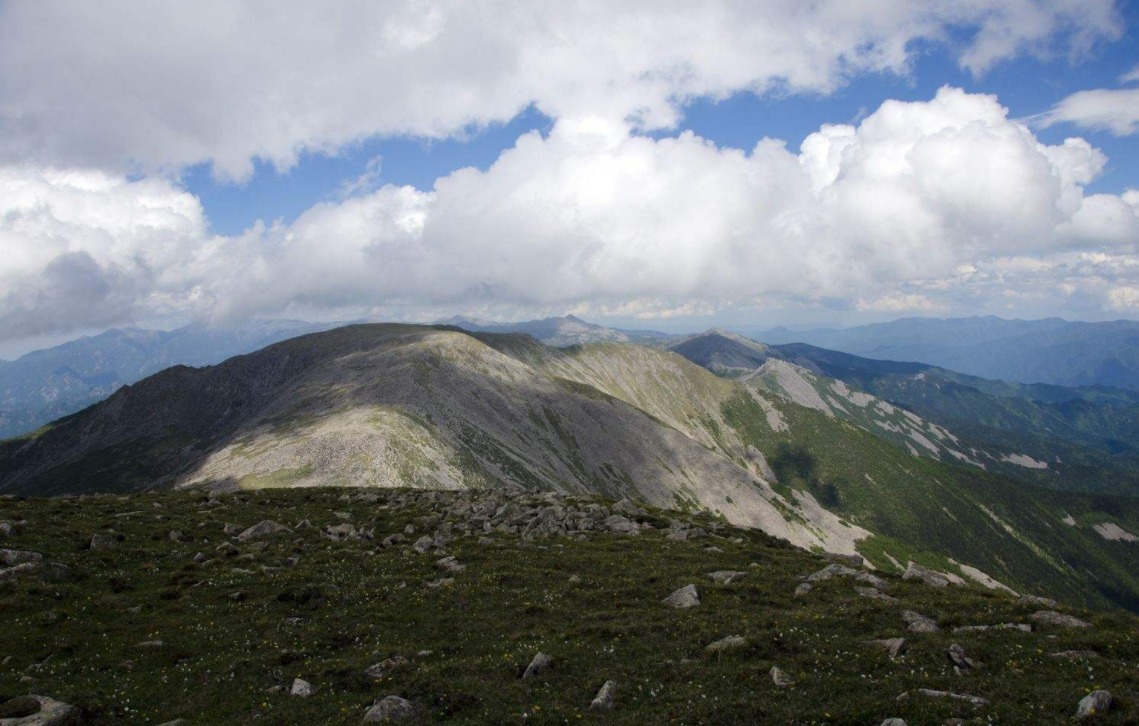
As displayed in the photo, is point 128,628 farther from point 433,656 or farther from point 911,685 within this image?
point 911,685

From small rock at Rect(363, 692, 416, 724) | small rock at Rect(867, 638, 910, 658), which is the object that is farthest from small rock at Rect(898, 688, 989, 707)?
small rock at Rect(363, 692, 416, 724)

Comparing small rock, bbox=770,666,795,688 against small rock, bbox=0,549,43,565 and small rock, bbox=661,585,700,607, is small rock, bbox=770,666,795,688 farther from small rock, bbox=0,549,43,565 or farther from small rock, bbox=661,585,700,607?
small rock, bbox=0,549,43,565

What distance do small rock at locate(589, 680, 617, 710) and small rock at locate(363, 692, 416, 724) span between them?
6243 mm

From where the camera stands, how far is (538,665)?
21.6 meters

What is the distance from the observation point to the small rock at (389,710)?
1792 cm

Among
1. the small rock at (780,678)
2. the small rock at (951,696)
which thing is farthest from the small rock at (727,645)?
the small rock at (951,696)

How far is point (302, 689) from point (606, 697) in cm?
1145

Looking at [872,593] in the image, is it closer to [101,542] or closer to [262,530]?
[262,530]

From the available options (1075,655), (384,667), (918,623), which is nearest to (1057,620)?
(1075,655)

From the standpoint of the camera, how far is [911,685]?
18.3 m

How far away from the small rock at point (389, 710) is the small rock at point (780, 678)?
1265cm

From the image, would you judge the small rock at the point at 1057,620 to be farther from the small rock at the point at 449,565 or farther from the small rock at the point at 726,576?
the small rock at the point at 449,565

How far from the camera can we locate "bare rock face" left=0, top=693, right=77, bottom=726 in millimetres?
16594

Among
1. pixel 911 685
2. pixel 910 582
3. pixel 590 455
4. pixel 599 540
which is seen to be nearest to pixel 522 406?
pixel 590 455
